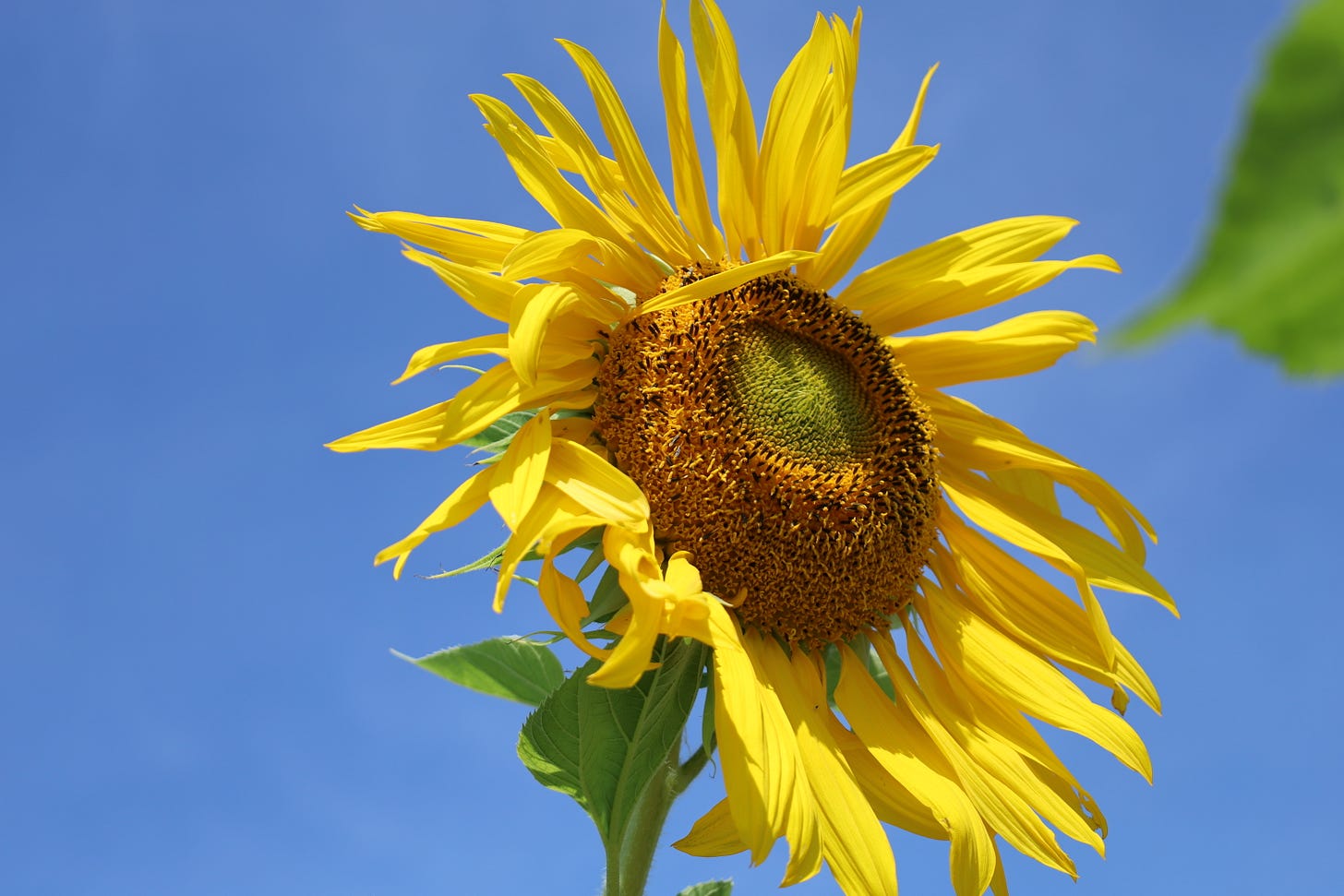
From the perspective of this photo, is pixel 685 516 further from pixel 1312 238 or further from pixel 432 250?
pixel 1312 238

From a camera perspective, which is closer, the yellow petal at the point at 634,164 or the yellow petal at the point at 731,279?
the yellow petal at the point at 731,279

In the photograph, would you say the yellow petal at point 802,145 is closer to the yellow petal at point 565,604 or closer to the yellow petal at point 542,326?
the yellow petal at point 542,326

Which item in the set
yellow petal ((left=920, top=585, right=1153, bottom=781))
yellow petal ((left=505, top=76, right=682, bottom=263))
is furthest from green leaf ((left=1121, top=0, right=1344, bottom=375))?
yellow petal ((left=920, top=585, right=1153, bottom=781))

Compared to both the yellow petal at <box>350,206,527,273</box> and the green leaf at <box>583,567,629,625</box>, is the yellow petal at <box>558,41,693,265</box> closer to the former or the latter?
the yellow petal at <box>350,206,527,273</box>

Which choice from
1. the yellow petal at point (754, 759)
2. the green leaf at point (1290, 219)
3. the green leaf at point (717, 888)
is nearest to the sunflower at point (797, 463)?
the yellow petal at point (754, 759)

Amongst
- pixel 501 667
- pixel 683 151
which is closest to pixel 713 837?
pixel 501 667

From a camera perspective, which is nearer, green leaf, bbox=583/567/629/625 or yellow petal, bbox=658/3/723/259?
green leaf, bbox=583/567/629/625

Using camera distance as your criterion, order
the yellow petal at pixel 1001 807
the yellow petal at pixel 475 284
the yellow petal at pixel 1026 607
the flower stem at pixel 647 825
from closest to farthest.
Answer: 1. the yellow petal at pixel 475 284
2. the yellow petal at pixel 1001 807
3. the flower stem at pixel 647 825
4. the yellow petal at pixel 1026 607
